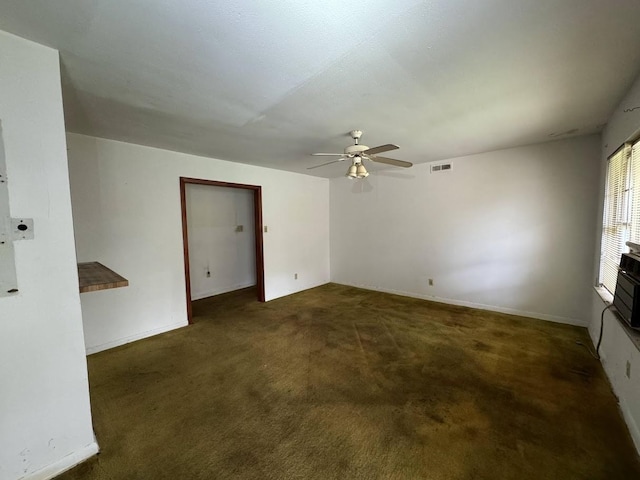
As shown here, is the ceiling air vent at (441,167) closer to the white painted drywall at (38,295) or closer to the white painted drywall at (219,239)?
the white painted drywall at (219,239)

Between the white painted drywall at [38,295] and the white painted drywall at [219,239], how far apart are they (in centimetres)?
339

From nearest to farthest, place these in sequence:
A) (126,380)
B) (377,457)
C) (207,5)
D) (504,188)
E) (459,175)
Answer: (207,5), (377,457), (126,380), (504,188), (459,175)

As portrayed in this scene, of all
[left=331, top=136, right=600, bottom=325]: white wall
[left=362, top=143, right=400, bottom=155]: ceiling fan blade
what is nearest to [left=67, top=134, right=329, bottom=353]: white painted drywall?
[left=362, top=143, right=400, bottom=155]: ceiling fan blade

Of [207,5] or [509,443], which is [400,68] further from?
[509,443]

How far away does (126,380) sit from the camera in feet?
7.82

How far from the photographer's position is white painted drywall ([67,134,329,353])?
285cm

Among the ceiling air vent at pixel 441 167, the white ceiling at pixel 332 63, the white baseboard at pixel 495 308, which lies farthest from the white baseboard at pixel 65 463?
the ceiling air vent at pixel 441 167

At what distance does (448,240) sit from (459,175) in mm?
1055

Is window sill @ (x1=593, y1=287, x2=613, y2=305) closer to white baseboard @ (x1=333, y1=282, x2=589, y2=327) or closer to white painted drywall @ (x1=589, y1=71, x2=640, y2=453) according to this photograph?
white painted drywall @ (x1=589, y1=71, x2=640, y2=453)

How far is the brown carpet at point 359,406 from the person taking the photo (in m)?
1.53

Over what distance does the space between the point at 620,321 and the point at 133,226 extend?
4.78 meters

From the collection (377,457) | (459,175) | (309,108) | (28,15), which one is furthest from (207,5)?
(459,175)

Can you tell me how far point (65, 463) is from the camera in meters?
1.54

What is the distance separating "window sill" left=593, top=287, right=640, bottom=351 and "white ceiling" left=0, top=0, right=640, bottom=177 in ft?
5.76
